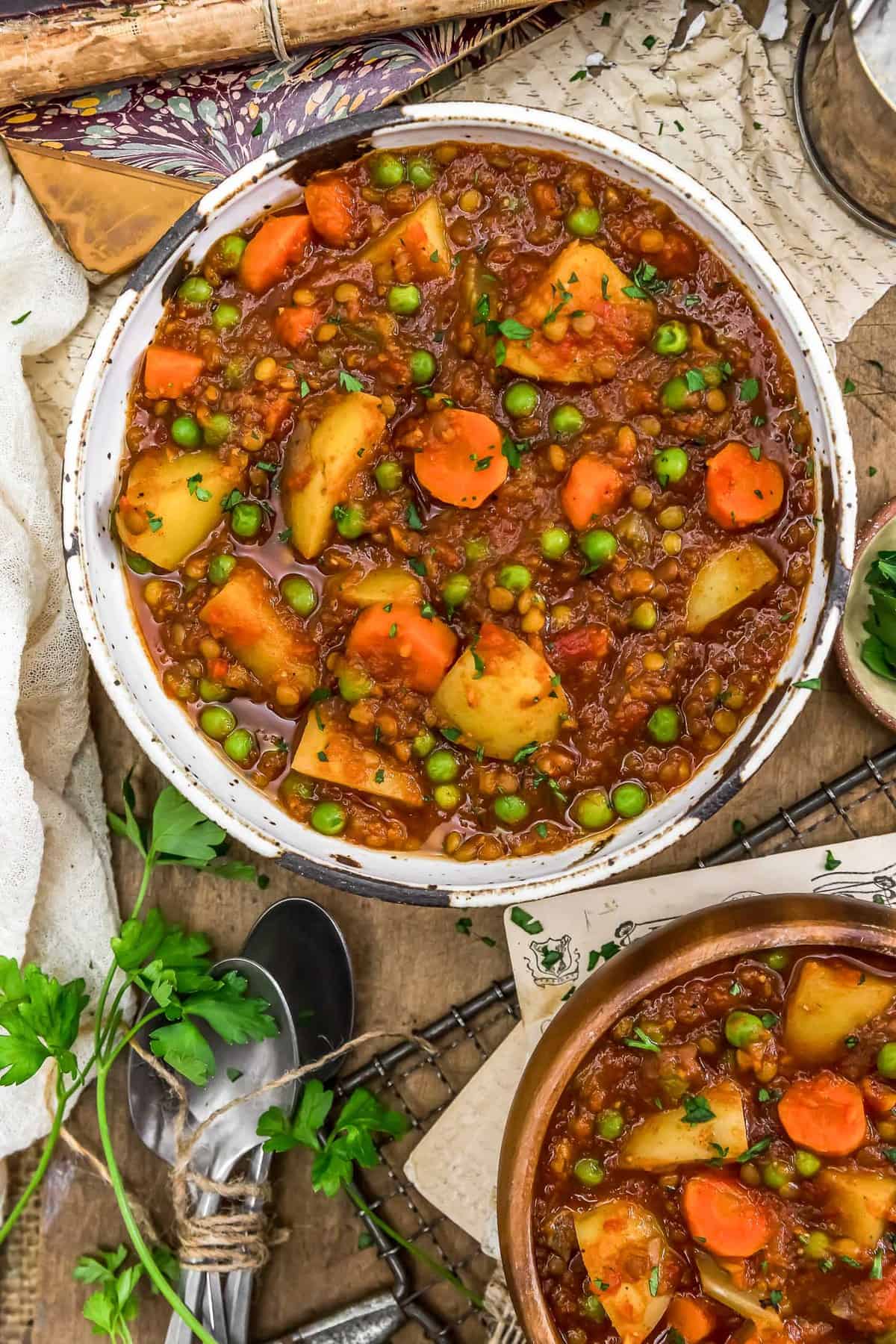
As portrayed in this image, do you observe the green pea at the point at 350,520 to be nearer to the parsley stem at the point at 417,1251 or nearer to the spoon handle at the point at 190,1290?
the parsley stem at the point at 417,1251

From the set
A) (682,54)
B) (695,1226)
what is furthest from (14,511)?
(695,1226)

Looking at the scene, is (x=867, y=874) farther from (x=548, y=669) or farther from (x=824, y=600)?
(x=548, y=669)

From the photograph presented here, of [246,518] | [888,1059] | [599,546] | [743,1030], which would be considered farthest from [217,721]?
[888,1059]

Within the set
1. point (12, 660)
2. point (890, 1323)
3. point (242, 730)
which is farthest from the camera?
point (12, 660)

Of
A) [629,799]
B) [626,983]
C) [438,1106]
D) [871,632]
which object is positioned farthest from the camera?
[438,1106]

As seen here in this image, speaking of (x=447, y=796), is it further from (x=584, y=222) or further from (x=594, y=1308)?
(x=584, y=222)

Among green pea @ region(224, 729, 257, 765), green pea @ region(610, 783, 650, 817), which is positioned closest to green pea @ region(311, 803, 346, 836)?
green pea @ region(224, 729, 257, 765)
